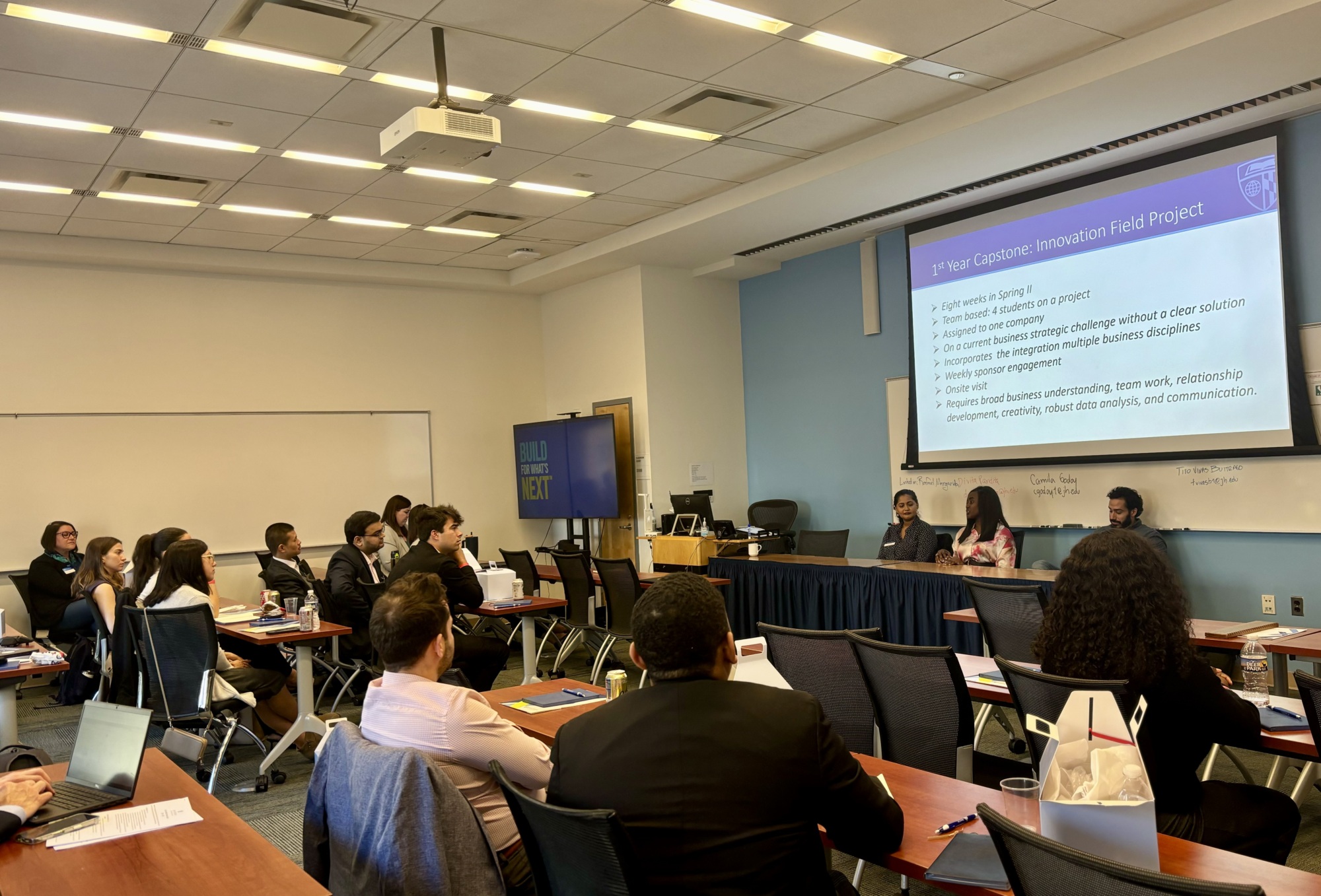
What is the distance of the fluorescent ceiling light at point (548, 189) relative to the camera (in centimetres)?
682

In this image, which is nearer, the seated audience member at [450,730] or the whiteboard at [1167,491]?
the seated audience member at [450,730]

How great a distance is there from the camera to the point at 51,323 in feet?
25.5

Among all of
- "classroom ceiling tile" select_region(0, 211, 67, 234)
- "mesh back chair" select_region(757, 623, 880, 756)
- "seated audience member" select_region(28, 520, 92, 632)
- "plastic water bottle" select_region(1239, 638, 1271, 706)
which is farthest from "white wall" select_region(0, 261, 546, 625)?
"plastic water bottle" select_region(1239, 638, 1271, 706)

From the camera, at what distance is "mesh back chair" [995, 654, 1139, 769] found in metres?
2.28

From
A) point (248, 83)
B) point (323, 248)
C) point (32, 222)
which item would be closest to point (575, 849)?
point (248, 83)

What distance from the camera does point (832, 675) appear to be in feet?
10.1

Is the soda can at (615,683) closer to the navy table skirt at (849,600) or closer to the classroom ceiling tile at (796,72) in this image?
the navy table skirt at (849,600)

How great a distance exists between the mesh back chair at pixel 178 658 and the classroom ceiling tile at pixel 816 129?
4079 millimetres

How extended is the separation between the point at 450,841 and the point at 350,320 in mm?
7783

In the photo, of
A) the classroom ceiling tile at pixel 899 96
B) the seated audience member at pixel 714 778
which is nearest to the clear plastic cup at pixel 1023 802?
the seated audience member at pixel 714 778

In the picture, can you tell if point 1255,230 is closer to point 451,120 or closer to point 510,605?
point 451,120

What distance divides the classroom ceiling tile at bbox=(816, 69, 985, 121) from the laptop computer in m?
4.58

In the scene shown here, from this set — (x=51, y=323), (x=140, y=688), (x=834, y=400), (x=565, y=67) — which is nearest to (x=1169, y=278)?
(x=834, y=400)

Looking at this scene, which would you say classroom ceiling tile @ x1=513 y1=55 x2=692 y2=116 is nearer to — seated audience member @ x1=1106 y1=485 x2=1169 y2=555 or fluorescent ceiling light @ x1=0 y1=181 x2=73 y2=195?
fluorescent ceiling light @ x1=0 y1=181 x2=73 y2=195
